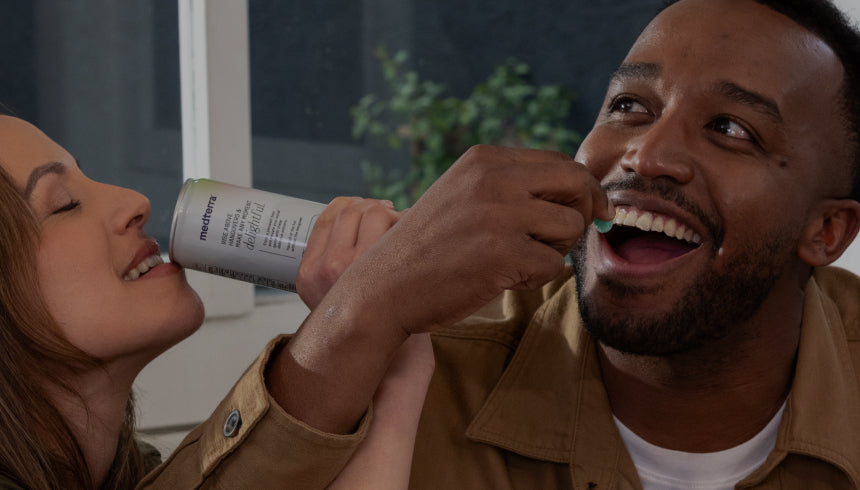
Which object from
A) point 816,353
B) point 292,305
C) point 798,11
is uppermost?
point 798,11

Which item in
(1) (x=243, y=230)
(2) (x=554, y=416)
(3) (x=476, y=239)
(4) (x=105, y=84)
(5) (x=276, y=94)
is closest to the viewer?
(3) (x=476, y=239)

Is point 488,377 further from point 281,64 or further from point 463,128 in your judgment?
point 463,128

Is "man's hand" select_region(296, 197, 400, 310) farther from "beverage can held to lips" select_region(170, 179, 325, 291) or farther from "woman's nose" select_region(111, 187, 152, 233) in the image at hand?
"woman's nose" select_region(111, 187, 152, 233)

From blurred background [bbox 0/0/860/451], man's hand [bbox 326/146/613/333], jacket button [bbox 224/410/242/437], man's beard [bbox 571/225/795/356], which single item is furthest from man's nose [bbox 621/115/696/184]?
blurred background [bbox 0/0/860/451]

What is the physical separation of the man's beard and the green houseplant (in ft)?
4.08

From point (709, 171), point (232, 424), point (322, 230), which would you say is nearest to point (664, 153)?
point (709, 171)

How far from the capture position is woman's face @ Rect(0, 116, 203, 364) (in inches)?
36.9

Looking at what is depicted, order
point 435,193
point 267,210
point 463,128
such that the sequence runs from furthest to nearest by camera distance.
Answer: point 463,128 → point 267,210 → point 435,193

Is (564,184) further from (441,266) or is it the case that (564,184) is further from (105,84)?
(105,84)

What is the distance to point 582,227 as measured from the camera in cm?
78

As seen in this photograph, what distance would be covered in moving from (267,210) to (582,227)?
1.15ft

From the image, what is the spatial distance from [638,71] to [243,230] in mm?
491

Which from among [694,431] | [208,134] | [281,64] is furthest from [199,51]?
[694,431]

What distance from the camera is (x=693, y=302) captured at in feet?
3.28
